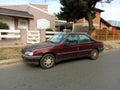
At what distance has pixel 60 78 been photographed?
591 cm

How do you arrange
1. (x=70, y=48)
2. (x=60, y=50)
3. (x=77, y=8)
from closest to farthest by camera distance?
(x=60, y=50)
(x=70, y=48)
(x=77, y=8)

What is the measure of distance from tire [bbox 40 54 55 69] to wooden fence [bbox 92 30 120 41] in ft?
49.5

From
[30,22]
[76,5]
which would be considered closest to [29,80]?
[76,5]

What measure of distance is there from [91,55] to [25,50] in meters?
3.78

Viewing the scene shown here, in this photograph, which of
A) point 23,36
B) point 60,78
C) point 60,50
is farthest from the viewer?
point 23,36

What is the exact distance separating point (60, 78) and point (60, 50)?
2031 millimetres

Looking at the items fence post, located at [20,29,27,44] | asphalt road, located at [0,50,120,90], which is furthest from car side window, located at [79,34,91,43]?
fence post, located at [20,29,27,44]

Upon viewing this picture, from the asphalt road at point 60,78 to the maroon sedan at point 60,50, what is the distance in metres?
0.44

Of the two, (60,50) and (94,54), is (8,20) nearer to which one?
(94,54)

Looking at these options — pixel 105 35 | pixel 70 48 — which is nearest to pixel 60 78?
pixel 70 48

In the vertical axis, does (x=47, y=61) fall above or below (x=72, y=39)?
below

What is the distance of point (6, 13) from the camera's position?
18.0 meters

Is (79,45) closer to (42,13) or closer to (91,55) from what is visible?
(91,55)

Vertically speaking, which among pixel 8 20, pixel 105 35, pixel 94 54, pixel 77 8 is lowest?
pixel 94 54
